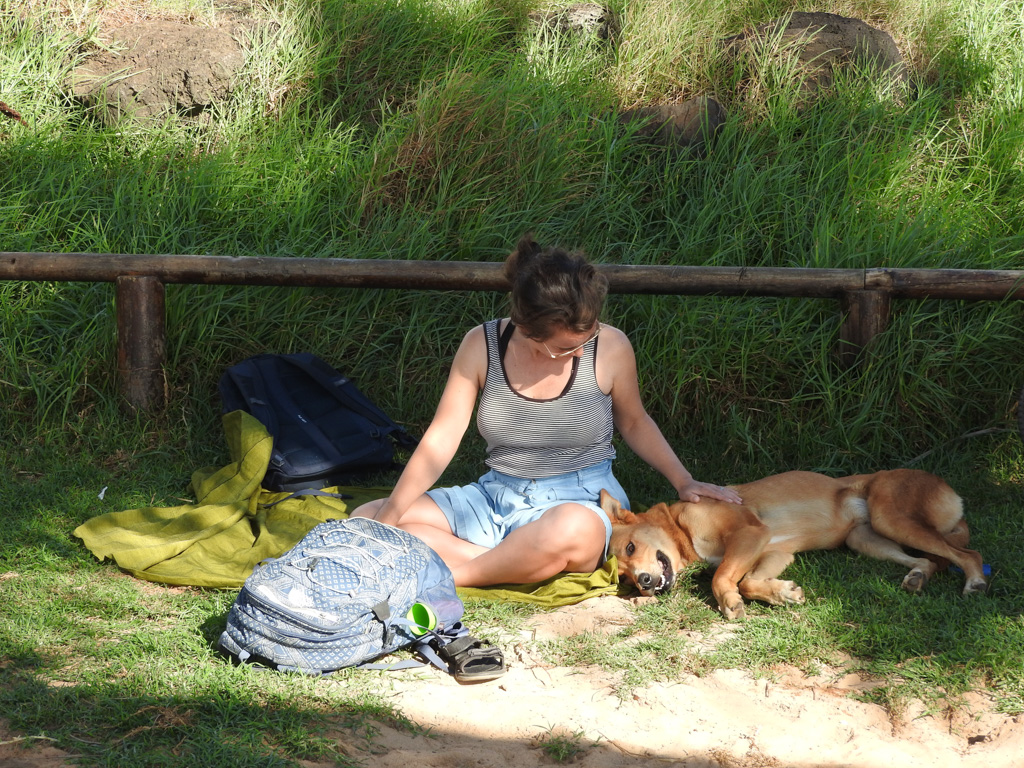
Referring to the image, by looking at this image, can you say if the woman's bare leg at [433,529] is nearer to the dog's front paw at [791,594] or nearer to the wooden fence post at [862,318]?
the dog's front paw at [791,594]

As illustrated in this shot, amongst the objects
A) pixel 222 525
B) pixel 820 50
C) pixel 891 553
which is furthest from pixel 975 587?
pixel 820 50

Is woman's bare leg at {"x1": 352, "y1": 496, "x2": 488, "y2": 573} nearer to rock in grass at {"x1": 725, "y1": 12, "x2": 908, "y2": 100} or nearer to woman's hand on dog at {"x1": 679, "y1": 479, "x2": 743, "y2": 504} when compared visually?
woman's hand on dog at {"x1": 679, "y1": 479, "x2": 743, "y2": 504}

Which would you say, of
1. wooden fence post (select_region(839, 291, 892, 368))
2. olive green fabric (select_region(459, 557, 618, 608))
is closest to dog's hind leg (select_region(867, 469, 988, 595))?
wooden fence post (select_region(839, 291, 892, 368))

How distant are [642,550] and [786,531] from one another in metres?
0.73

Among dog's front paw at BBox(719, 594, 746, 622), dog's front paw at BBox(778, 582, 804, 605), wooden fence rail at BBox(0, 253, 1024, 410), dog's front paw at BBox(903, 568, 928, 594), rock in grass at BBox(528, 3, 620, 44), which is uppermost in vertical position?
rock in grass at BBox(528, 3, 620, 44)

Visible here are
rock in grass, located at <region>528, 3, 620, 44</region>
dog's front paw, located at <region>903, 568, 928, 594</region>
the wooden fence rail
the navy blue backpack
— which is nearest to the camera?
dog's front paw, located at <region>903, 568, 928, 594</region>

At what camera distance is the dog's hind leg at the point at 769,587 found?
134 inches

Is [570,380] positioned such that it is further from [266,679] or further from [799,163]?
[799,163]

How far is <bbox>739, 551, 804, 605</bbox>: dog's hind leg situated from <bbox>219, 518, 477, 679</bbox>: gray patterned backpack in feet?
3.69

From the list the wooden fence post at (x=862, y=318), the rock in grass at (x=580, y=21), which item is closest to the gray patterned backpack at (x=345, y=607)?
the wooden fence post at (x=862, y=318)

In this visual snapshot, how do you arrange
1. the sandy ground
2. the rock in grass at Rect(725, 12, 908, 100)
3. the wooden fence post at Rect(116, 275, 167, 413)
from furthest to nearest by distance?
1. the rock in grass at Rect(725, 12, 908, 100)
2. the wooden fence post at Rect(116, 275, 167, 413)
3. the sandy ground

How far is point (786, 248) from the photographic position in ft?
18.5

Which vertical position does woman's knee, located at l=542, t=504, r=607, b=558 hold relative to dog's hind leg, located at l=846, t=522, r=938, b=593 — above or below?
above

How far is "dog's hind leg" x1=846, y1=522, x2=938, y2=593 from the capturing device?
3457 mm
